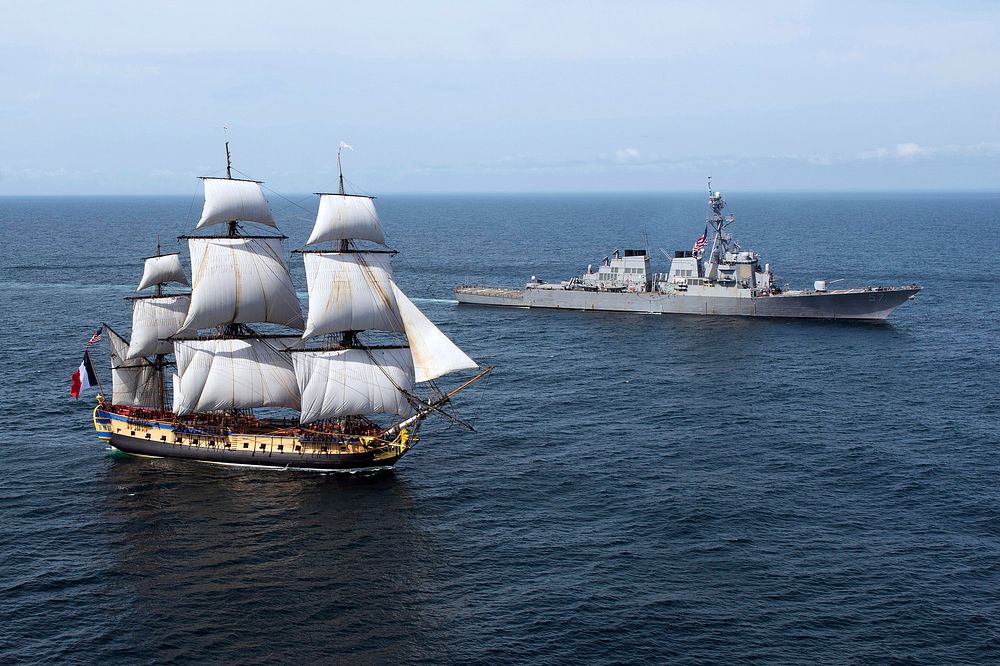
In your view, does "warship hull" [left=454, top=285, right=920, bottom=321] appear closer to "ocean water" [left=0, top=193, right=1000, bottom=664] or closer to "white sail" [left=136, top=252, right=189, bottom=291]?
"ocean water" [left=0, top=193, right=1000, bottom=664]

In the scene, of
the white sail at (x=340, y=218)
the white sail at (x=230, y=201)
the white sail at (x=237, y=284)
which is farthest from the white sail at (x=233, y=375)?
the white sail at (x=230, y=201)

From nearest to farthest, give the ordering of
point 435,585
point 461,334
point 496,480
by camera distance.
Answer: point 435,585 → point 496,480 → point 461,334

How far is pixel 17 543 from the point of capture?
54500mm

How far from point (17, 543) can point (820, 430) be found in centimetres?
5822

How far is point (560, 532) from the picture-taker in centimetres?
5550

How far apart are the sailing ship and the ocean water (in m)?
2.55

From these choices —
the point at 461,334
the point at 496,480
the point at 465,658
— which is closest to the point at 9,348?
the point at 461,334

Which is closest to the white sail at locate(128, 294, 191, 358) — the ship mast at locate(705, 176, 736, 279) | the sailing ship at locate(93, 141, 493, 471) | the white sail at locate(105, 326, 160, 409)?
the sailing ship at locate(93, 141, 493, 471)

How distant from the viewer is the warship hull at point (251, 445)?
66688mm

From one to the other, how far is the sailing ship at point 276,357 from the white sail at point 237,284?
0.28 feet

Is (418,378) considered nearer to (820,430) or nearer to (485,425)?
(485,425)

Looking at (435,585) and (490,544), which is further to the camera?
(490,544)

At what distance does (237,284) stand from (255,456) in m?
14.2

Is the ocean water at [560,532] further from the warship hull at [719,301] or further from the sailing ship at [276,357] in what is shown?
the warship hull at [719,301]
